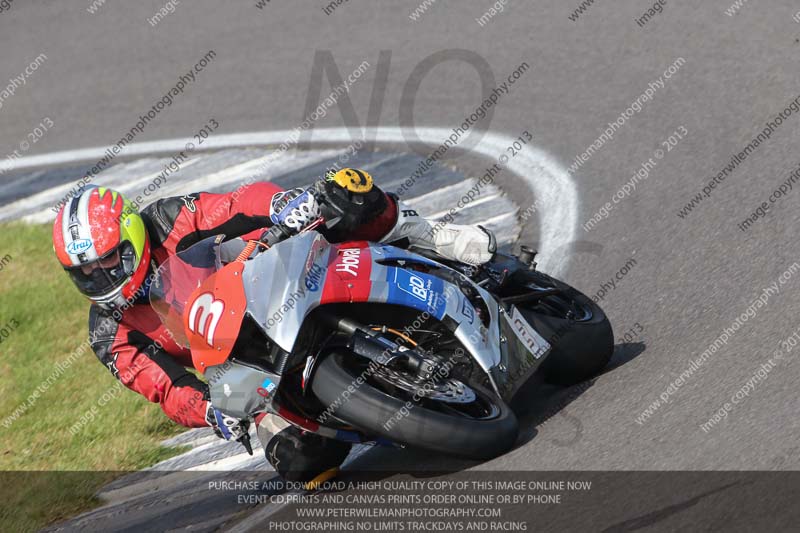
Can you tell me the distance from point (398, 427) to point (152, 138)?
8.35 metres

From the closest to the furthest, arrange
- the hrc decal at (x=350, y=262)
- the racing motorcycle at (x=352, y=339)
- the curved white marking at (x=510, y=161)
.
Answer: the racing motorcycle at (x=352, y=339) → the hrc decal at (x=350, y=262) → the curved white marking at (x=510, y=161)

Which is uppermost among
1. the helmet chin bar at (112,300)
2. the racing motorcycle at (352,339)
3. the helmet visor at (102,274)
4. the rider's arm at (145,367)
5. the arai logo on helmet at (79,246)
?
the racing motorcycle at (352,339)

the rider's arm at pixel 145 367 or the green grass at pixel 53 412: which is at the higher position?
the rider's arm at pixel 145 367

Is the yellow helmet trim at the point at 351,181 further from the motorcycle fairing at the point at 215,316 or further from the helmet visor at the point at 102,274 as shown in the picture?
the helmet visor at the point at 102,274

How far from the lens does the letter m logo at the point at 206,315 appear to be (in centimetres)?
473

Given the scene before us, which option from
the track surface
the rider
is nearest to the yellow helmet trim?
the rider

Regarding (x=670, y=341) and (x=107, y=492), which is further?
(x=107, y=492)

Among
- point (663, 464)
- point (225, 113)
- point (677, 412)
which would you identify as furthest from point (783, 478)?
point (225, 113)

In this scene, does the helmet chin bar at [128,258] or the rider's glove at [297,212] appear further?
the helmet chin bar at [128,258]

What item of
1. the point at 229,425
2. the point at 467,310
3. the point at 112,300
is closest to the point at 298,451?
the point at 229,425

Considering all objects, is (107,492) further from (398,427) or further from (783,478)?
(783,478)

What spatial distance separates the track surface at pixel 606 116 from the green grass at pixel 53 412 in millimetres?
2355

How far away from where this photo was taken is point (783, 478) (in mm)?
3912

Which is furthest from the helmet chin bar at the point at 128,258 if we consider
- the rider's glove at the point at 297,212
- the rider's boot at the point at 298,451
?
the rider's boot at the point at 298,451
